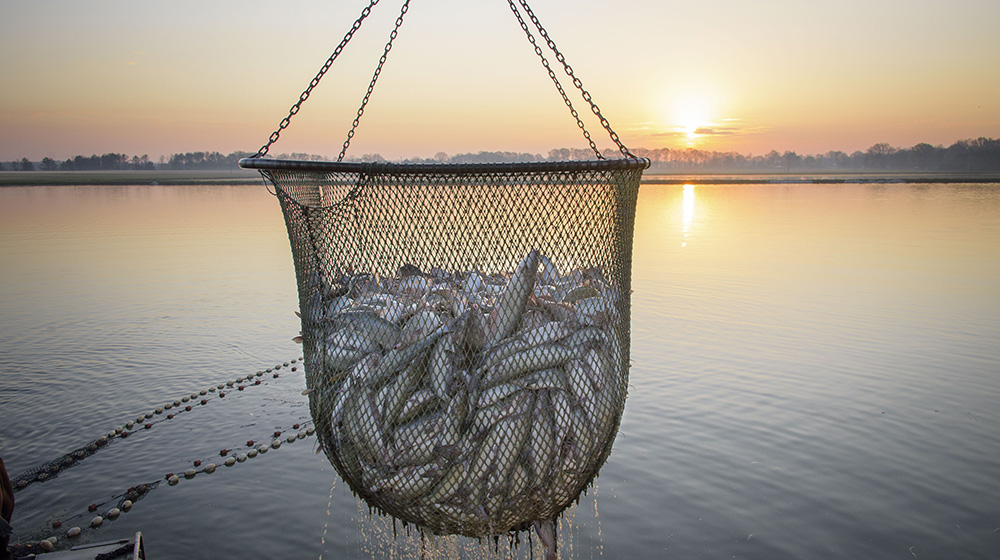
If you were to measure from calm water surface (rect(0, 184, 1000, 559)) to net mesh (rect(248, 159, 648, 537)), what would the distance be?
1.47 meters

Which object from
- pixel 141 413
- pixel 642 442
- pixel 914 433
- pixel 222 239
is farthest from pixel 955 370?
pixel 222 239

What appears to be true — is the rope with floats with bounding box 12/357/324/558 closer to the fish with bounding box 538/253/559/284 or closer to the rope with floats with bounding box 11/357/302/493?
the rope with floats with bounding box 11/357/302/493

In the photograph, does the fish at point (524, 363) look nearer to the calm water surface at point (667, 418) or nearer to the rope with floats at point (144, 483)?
the calm water surface at point (667, 418)

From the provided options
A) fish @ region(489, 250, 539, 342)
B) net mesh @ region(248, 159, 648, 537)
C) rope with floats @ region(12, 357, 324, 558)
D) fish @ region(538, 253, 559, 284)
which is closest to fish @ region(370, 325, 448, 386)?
net mesh @ region(248, 159, 648, 537)

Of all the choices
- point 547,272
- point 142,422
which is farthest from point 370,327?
point 142,422

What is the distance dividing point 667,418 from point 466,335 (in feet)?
11.3

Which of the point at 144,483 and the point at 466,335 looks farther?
the point at 144,483

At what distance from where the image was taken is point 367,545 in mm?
4434

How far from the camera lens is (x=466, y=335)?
296cm

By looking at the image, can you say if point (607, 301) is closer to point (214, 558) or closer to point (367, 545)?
point (367, 545)

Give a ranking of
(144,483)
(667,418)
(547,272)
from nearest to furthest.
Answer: (547,272), (144,483), (667,418)

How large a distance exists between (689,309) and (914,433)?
13.6 feet

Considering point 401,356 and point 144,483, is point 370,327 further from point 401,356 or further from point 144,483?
point 144,483

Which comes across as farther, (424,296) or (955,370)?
(955,370)
